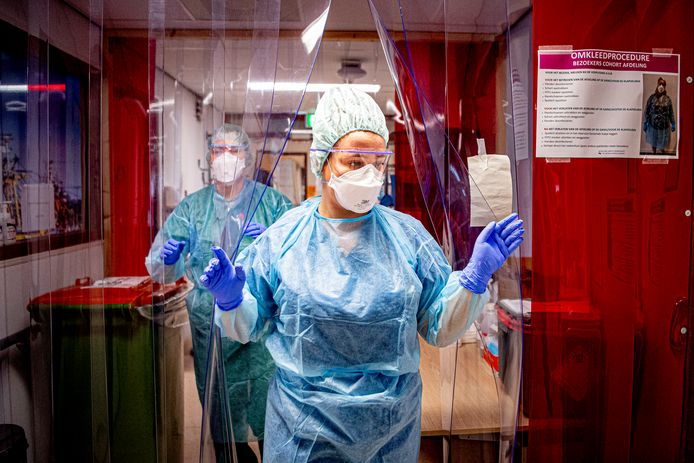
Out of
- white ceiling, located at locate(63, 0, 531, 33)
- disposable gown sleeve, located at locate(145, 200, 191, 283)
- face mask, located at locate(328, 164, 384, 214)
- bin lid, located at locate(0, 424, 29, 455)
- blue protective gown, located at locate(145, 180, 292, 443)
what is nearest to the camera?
face mask, located at locate(328, 164, 384, 214)

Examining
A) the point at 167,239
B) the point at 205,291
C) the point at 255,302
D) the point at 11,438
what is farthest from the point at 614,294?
the point at 11,438

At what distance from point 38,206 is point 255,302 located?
2.96ft

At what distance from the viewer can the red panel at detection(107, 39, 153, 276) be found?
5.03ft

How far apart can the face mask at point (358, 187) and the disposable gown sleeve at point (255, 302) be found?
0.24 meters

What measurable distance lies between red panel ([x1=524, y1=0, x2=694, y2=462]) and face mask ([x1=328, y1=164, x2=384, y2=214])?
0.71 m

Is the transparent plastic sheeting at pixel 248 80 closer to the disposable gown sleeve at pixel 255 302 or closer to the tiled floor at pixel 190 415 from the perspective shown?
the disposable gown sleeve at pixel 255 302

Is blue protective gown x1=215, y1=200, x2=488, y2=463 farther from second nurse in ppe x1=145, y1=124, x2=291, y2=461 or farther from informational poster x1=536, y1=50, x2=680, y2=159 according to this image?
informational poster x1=536, y1=50, x2=680, y2=159

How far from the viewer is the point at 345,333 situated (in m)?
1.16

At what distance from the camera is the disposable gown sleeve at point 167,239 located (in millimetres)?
1605

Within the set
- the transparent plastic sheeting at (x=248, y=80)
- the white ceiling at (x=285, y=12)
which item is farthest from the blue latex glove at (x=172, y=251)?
the white ceiling at (x=285, y=12)

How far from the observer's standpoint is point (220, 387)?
4.58ft

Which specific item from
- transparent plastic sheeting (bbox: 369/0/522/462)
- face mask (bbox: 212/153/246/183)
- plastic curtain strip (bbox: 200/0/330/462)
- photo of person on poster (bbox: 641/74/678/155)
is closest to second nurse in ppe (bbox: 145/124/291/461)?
face mask (bbox: 212/153/246/183)

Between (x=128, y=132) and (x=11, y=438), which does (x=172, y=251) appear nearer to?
(x=128, y=132)

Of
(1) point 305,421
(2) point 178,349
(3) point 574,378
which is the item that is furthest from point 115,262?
(3) point 574,378
